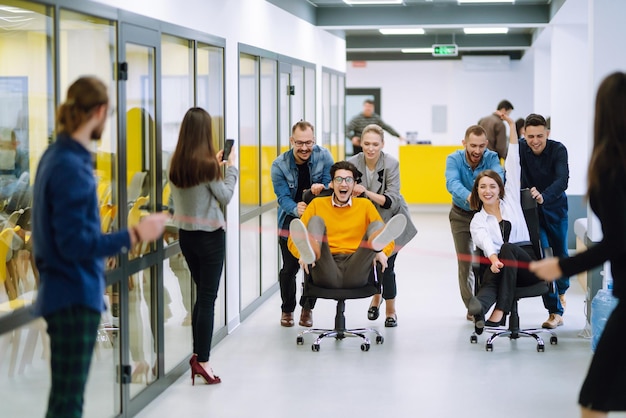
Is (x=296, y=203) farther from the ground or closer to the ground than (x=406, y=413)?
farther from the ground

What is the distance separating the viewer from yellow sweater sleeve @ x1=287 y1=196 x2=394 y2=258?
251 inches

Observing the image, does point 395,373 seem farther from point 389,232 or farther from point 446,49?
point 446,49

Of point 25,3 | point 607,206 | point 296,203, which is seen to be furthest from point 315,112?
point 607,206

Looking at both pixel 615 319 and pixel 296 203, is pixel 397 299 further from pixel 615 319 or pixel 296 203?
pixel 615 319

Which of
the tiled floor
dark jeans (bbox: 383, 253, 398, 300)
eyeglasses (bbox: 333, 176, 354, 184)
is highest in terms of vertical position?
eyeglasses (bbox: 333, 176, 354, 184)

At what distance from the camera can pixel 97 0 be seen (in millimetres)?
4328

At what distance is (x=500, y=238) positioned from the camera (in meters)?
6.26

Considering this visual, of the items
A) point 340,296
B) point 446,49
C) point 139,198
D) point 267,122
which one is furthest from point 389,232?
point 446,49

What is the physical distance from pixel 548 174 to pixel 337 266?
1808 mm

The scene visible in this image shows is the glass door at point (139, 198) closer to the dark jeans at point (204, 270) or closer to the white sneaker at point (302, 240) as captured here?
the dark jeans at point (204, 270)

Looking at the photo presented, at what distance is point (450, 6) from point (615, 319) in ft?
29.3

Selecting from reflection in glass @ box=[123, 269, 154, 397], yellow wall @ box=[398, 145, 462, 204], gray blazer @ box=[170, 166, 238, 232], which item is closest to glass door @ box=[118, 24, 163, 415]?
reflection in glass @ box=[123, 269, 154, 397]

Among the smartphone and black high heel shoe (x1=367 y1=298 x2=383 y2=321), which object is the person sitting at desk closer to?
black high heel shoe (x1=367 y1=298 x2=383 y2=321)

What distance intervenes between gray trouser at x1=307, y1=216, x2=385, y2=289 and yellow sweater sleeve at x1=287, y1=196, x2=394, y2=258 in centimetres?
16
